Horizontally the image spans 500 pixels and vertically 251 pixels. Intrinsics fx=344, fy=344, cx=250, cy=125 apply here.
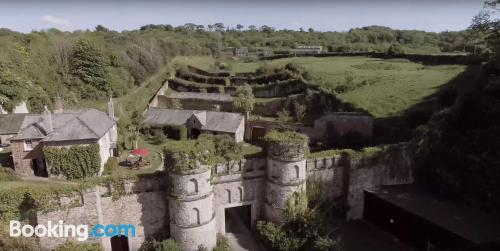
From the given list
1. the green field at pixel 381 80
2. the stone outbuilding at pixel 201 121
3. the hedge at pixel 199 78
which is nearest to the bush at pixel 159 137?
the stone outbuilding at pixel 201 121

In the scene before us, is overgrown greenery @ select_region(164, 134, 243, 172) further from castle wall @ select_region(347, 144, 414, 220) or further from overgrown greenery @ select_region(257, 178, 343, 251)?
castle wall @ select_region(347, 144, 414, 220)

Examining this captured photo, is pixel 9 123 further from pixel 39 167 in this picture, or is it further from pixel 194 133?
pixel 194 133

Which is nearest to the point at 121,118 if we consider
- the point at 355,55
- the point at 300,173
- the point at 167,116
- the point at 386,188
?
the point at 167,116

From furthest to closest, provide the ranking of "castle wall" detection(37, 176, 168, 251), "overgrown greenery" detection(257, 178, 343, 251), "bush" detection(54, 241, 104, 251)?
"overgrown greenery" detection(257, 178, 343, 251)
"bush" detection(54, 241, 104, 251)
"castle wall" detection(37, 176, 168, 251)

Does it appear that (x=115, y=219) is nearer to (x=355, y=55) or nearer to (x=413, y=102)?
(x=413, y=102)

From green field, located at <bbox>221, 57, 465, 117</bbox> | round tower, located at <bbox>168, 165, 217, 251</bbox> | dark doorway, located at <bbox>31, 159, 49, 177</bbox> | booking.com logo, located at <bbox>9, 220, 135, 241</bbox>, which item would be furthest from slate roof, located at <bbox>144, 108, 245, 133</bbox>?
booking.com logo, located at <bbox>9, 220, 135, 241</bbox>

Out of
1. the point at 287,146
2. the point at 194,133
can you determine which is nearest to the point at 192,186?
the point at 287,146
